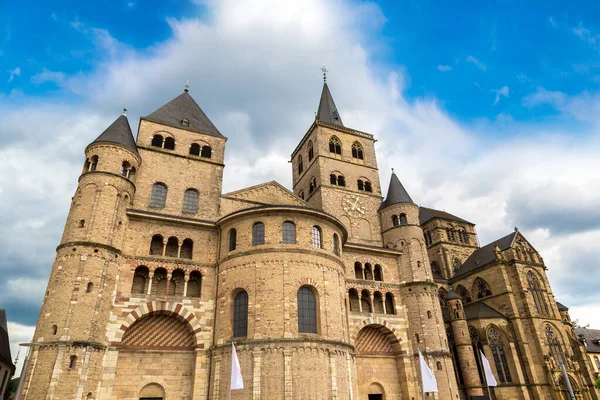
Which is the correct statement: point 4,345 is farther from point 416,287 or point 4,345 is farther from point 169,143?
point 416,287

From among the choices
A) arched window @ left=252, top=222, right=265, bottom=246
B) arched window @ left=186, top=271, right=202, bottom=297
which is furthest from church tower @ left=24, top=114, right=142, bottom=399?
arched window @ left=252, top=222, right=265, bottom=246

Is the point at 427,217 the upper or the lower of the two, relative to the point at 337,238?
upper

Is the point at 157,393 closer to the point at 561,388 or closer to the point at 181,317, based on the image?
the point at 181,317

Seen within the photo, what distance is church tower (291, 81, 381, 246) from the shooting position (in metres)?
37.4

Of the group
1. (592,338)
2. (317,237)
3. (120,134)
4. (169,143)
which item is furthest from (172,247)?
(592,338)

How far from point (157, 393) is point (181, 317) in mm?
4189

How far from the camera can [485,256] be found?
145ft

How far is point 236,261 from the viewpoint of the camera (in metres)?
24.0

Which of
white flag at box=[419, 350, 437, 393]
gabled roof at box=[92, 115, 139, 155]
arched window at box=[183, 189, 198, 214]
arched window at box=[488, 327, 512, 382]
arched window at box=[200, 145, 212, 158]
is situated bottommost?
white flag at box=[419, 350, 437, 393]

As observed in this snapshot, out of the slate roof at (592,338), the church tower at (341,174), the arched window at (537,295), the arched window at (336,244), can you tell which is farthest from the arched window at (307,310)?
the slate roof at (592,338)

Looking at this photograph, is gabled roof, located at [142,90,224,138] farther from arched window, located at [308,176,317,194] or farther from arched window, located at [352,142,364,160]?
arched window, located at [352,142,364,160]

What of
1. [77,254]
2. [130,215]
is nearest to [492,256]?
[130,215]

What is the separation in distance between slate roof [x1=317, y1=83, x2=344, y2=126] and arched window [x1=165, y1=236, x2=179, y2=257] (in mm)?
25152

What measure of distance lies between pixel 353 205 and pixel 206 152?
15.3 meters
